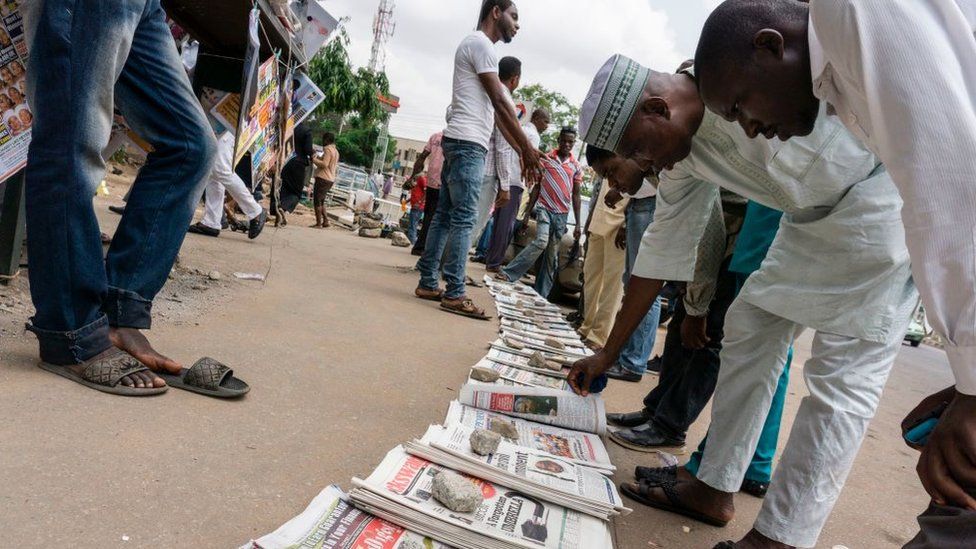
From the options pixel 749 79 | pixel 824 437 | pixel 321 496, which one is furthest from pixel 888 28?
pixel 321 496

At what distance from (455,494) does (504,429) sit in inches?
23.1

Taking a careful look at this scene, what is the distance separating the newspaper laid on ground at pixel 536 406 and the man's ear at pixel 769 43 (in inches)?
54.6

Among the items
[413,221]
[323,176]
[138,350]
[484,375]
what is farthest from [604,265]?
[323,176]

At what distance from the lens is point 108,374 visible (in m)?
1.59

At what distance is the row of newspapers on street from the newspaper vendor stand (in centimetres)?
184

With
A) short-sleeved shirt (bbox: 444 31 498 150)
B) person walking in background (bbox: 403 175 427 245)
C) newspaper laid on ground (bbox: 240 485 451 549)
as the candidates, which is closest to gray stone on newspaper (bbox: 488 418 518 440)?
newspaper laid on ground (bbox: 240 485 451 549)

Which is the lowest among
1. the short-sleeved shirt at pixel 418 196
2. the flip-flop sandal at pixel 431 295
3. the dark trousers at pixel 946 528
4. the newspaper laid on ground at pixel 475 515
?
the flip-flop sandal at pixel 431 295

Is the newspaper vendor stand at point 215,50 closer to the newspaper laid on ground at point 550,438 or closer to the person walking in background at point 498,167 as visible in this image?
the person walking in background at point 498,167

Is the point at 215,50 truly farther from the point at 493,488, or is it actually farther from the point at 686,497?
the point at 686,497

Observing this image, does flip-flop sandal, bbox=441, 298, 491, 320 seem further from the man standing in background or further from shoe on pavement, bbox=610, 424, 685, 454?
the man standing in background

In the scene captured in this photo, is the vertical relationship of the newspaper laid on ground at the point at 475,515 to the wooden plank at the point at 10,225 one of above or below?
below

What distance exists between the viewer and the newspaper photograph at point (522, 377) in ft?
8.36

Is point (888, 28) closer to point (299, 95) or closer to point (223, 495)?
point (223, 495)

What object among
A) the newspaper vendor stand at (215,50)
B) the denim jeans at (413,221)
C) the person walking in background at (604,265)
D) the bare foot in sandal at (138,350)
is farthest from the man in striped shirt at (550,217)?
the bare foot in sandal at (138,350)
